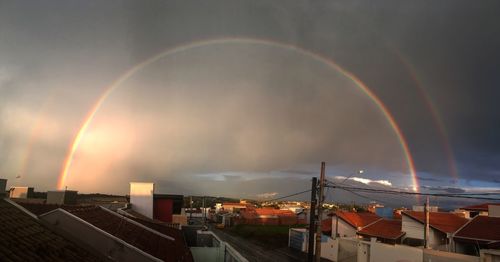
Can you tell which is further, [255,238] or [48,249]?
[255,238]

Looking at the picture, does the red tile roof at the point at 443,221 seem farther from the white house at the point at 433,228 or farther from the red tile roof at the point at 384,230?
the red tile roof at the point at 384,230

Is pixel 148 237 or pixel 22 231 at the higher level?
pixel 22 231

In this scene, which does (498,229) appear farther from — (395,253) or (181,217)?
(181,217)

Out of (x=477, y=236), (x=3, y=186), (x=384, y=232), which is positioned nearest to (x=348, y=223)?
(x=384, y=232)

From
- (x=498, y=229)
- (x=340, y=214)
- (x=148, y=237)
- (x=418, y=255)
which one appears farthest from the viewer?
(x=340, y=214)

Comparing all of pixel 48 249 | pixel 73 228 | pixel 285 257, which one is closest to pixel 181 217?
pixel 285 257

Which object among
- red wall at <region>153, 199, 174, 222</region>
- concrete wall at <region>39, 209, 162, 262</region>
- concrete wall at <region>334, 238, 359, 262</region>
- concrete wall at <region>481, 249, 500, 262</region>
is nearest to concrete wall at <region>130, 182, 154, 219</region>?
red wall at <region>153, 199, 174, 222</region>
